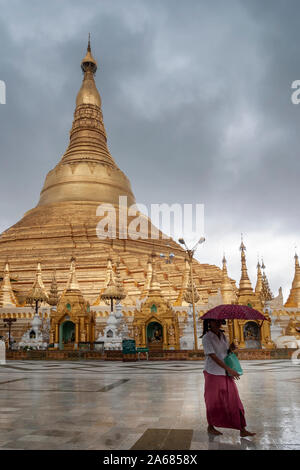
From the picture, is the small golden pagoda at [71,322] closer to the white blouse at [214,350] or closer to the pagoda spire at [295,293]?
the pagoda spire at [295,293]

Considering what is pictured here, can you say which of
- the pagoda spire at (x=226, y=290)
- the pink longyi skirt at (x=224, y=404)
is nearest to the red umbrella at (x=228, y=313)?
the pink longyi skirt at (x=224, y=404)

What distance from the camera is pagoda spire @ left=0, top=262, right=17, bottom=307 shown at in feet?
104

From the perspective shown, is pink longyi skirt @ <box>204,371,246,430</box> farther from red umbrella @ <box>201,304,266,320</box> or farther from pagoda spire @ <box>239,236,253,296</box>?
pagoda spire @ <box>239,236,253,296</box>

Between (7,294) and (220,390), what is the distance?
2966 cm

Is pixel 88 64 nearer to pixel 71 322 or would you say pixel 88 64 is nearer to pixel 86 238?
pixel 86 238

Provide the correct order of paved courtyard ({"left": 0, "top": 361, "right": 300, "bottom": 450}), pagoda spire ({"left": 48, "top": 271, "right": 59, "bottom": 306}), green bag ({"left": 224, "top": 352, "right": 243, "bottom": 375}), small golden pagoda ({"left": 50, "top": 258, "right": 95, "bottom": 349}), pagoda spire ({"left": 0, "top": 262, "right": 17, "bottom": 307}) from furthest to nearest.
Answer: pagoda spire ({"left": 0, "top": 262, "right": 17, "bottom": 307})
pagoda spire ({"left": 48, "top": 271, "right": 59, "bottom": 306})
small golden pagoda ({"left": 50, "top": 258, "right": 95, "bottom": 349})
green bag ({"left": 224, "top": 352, "right": 243, "bottom": 375})
paved courtyard ({"left": 0, "top": 361, "right": 300, "bottom": 450})

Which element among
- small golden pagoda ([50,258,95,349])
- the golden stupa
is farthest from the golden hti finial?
small golden pagoda ([50,258,95,349])

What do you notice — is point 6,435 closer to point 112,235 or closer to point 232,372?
point 232,372

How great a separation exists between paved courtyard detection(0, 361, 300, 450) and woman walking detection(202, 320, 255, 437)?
16 centimetres

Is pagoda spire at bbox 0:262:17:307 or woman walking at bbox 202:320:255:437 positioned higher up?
pagoda spire at bbox 0:262:17:307

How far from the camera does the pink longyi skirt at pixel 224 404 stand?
4.89 meters

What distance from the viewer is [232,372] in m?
5.08
